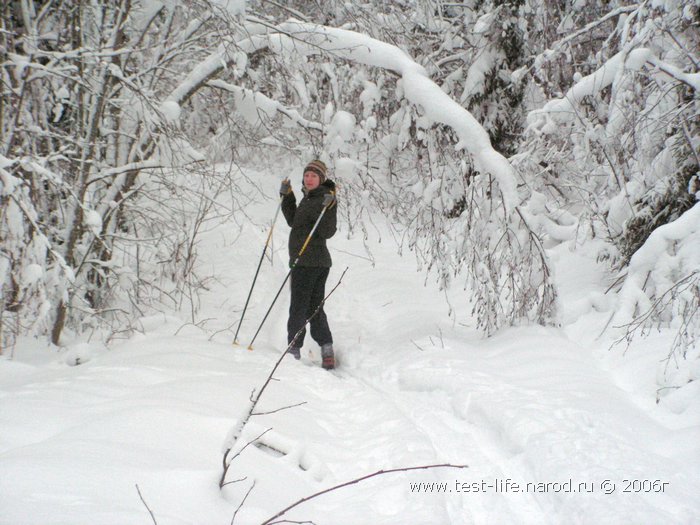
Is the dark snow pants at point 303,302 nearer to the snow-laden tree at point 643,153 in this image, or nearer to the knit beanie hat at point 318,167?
the knit beanie hat at point 318,167

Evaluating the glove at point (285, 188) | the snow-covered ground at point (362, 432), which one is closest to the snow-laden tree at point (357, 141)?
the glove at point (285, 188)

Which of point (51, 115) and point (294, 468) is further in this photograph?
point (51, 115)

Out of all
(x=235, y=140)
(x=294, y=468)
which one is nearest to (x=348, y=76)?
(x=235, y=140)

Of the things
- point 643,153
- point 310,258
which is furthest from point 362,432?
point 643,153

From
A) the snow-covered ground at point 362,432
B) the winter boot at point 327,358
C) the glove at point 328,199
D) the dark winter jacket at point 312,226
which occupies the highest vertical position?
the glove at point 328,199

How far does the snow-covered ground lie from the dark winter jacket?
1.03 meters

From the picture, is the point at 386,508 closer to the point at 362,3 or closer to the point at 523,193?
the point at 523,193

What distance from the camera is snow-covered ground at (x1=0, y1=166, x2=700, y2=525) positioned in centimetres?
208

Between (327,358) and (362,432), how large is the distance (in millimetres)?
1679

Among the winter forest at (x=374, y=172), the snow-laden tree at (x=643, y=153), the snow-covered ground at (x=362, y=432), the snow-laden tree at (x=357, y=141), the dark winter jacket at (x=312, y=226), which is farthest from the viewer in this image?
the dark winter jacket at (x=312, y=226)

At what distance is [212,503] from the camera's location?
6.76ft

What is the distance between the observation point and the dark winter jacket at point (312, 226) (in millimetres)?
5242

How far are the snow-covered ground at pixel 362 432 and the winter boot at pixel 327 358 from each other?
0.12 metres

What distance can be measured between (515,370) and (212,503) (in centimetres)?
303
